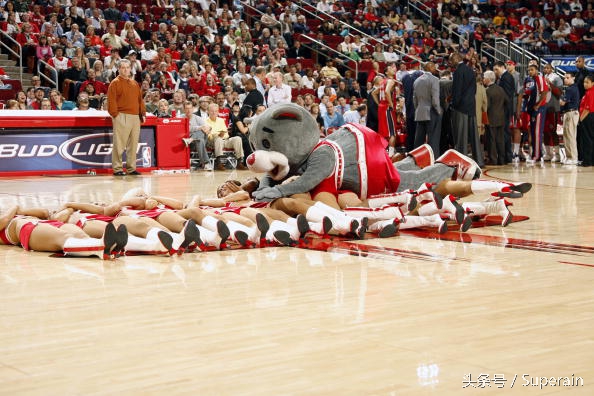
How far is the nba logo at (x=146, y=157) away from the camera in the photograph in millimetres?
14547

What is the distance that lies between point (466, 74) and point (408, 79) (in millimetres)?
1004

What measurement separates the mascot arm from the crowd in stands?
778cm

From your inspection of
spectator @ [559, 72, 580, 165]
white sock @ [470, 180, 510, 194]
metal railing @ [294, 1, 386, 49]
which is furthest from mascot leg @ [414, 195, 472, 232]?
metal railing @ [294, 1, 386, 49]

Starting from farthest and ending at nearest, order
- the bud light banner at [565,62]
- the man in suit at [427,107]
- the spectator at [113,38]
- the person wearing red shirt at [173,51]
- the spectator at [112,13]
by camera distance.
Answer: the bud light banner at [565,62], the spectator at [112,13], the person wearing red shirt at [173,51], the spectator at [113,38], the man in suit at [427,107]

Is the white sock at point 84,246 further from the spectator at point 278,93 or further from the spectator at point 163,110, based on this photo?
the spectator at point 278,93

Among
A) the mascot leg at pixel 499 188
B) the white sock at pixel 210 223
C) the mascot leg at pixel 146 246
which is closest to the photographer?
the mascot leg at pixel 146 246

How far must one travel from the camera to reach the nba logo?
47.7ft

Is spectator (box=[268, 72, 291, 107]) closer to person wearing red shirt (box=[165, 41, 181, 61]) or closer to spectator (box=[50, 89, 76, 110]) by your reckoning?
spectator (box=[50, 89, 76, 110])

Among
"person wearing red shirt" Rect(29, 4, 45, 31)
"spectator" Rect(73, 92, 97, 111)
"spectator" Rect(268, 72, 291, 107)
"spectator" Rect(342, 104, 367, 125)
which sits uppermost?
"person wearing red shirt" Rect(29, 4, 45, 31)

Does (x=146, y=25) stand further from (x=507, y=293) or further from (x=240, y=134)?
(x=507, y=293)

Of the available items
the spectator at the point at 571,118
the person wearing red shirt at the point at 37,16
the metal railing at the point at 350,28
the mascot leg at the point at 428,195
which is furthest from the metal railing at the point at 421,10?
the mascot leg at the point at 428,195

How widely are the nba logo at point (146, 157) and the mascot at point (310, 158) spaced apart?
7373 millimetres

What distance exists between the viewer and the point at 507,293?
4848 millimetres

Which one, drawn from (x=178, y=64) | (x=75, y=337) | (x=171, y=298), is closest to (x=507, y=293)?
(x=171, y=298)
